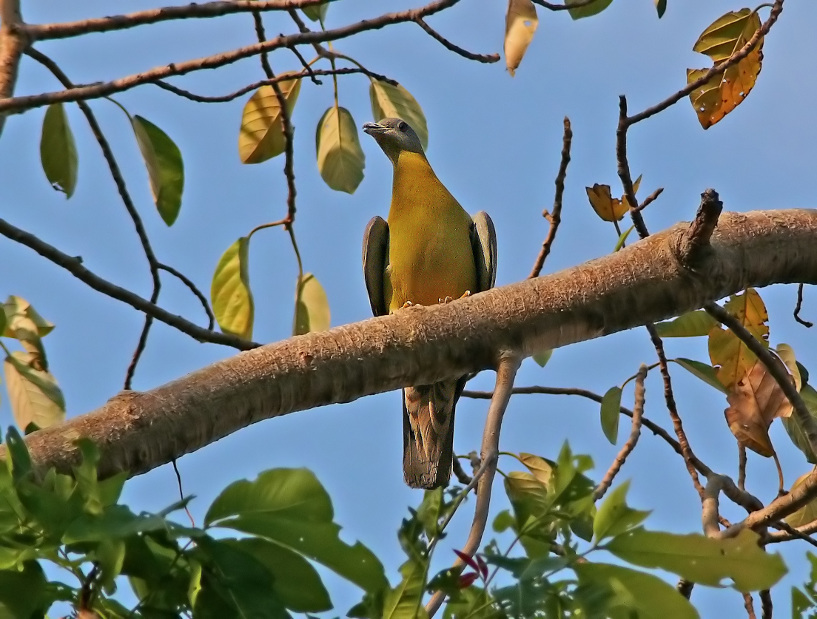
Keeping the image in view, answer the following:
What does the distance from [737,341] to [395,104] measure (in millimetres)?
1712

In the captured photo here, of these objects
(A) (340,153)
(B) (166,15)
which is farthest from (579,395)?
(B) (166,15)

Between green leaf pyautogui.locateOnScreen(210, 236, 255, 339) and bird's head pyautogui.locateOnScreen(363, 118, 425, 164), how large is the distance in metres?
2.75

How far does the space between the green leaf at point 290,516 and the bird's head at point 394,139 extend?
16.9 feet

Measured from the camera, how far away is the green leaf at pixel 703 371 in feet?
12.8

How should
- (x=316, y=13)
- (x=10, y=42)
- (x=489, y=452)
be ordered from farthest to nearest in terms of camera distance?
(x=316, y=13) → (x=10, y=42) → (x=489, y=452)

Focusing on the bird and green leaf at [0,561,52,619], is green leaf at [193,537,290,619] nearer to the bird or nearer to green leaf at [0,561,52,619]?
green leaf at [0,561,52,619]

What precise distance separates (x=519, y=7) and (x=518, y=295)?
1.05 m

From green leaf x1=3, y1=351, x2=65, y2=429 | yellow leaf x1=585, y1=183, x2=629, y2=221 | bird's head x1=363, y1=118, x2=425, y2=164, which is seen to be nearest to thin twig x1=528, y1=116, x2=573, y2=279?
yellow leaf x1=585, y1=183, x2=629, y2=221

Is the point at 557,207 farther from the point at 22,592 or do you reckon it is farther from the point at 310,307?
the point at 22,592

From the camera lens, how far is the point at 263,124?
4414mm

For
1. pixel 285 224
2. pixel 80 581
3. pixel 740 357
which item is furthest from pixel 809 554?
pixel 285 224

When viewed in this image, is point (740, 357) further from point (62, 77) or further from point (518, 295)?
point (62, 77)

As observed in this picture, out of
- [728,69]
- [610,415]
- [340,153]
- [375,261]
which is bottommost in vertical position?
[610,415]

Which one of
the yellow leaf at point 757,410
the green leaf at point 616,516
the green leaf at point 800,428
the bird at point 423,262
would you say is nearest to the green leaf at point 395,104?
the bird at point 423,262
